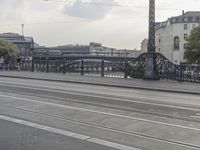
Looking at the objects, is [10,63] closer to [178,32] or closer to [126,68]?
[126,68]

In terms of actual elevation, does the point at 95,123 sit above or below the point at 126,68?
→ below

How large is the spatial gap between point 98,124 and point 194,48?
67.3 meters

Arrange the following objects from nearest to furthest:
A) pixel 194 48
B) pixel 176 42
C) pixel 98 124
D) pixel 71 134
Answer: pixel 71 134, pixel 98 124, pixel 194 48, pixel 176 42

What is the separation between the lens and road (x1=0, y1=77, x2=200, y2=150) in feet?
24.3

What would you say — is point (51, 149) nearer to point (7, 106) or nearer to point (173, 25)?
point (7, 106)

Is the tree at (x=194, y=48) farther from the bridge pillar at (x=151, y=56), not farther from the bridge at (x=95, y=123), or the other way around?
the bridge at (x=95, y=123)

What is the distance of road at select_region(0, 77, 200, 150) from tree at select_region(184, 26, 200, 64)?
61.9 m

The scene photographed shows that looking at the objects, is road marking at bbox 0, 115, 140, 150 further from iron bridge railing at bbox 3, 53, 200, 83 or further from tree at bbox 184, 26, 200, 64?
tree at bbox 184, 26, 200, 64

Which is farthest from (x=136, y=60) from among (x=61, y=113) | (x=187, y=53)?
(x=187, y=53)

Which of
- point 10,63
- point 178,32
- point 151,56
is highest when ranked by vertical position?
point 178,32

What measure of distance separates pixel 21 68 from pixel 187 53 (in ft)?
141

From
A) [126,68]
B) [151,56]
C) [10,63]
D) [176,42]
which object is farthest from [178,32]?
[151,56]

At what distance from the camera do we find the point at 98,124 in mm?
9258

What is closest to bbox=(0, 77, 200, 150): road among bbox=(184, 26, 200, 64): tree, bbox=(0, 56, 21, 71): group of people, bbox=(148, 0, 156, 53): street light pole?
bbox=(148, 0, 156, 53): street light pole
